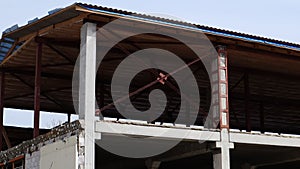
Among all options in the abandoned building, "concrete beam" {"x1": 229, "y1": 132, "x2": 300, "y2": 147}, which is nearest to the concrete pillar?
the abandoned building

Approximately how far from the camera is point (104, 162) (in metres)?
20.4

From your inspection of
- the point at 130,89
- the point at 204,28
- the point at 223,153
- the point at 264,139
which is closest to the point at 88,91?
the point at 204,28

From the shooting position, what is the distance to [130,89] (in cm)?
2159

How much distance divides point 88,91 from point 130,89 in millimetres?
8945

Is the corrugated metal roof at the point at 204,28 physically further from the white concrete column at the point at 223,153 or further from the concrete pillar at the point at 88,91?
the white concrete column at the point at 223,153

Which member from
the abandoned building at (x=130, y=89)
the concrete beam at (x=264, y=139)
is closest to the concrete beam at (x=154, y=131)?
the abandoned building at (x=130, y=89)

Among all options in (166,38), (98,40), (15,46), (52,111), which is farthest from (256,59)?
(52,111)

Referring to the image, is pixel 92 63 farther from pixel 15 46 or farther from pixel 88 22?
pixel 15 46

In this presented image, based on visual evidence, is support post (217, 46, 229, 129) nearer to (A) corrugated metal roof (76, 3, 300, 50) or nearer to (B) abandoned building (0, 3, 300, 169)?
(B) abandoned building (0, 3, 300, 169)

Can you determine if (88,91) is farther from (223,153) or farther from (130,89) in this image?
(130,89)

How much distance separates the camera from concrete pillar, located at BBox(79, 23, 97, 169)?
12.3 meters

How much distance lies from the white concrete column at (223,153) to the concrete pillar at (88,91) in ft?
11.6

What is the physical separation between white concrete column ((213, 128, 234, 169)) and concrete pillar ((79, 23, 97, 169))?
3.53 metres

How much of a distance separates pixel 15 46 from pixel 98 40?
2.64 m
